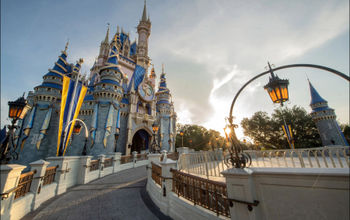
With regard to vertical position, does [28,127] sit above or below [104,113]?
below

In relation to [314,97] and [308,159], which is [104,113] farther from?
[314,97]

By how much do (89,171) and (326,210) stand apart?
11864mm

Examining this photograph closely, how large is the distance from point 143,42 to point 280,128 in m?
41.1

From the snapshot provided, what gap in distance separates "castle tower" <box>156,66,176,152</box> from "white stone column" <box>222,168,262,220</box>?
2415 cm

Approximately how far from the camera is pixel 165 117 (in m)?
30.4

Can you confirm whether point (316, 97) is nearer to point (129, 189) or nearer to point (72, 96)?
point (129, 189)

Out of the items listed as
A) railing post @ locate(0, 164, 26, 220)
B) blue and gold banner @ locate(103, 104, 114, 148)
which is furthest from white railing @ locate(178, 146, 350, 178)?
blue and gold banner @ locate(103, 104, 114, 148)

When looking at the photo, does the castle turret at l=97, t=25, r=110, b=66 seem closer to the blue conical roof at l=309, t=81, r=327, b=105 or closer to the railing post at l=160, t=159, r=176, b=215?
the railing post at l=160, t=159, r=176, b=215

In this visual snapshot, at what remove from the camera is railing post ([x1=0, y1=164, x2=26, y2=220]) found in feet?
11.7

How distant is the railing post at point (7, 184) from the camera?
3.56 m

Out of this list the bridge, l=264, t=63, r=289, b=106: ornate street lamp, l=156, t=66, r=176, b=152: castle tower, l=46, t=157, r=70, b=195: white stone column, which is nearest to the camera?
the bridge

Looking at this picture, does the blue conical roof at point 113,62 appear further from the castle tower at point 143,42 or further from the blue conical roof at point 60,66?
the castle tower at point 143,42

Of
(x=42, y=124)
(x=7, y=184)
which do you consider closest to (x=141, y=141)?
(x=42, y=124)

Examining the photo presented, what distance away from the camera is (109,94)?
21531 millimetres
